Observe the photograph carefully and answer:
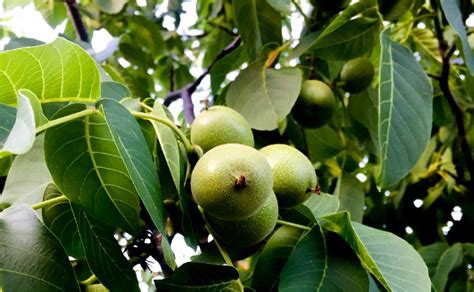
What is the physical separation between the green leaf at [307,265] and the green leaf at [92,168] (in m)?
0.26

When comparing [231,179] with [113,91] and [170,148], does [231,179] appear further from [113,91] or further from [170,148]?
[113,91]

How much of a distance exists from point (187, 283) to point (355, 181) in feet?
2.55

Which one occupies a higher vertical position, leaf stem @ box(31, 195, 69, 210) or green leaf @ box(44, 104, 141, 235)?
green leaf @ box(44, 104, 141, 235)

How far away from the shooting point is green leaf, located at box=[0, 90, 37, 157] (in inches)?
25.5

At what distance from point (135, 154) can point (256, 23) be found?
84 centimetres

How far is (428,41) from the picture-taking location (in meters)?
1.75

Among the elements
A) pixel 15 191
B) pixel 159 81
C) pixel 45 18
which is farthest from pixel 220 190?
pixel 159 81

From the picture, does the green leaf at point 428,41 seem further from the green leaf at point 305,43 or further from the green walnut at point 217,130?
the green walnut at point 217,130

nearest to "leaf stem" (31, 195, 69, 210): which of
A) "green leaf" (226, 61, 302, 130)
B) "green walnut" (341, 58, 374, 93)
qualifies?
"green leaf" (226, 61, 302, 130)

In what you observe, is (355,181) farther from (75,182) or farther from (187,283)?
(75,182)

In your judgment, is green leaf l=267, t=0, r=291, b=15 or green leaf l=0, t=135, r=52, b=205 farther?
green leaf l=267, t=0, r=291, b=15

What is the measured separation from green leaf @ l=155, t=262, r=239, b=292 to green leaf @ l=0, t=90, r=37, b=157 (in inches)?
15.1

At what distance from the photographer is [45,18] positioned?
205cm

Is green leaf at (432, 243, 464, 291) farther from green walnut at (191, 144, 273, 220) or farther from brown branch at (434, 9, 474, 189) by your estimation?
green walnut at (191, 144, 273, 220)
